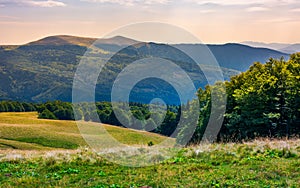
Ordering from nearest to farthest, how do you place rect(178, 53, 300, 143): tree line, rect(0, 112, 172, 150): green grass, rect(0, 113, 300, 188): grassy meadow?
rect(0, 113, 300, 188): grassy meadow → rect(178, 53, 300, 143): tree line → rect(0, 112, 172, 150): green grass

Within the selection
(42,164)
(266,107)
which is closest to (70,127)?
(266,107)

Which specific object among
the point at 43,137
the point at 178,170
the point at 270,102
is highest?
the point at 178,170

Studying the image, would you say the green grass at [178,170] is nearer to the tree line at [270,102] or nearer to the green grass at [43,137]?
the tree line at [270,102]

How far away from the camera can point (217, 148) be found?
1906 cm

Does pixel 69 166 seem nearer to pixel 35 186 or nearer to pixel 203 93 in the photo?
pixel 35 186

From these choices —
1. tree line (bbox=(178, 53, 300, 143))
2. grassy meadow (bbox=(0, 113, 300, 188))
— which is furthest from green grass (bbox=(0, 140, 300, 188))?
tree line (bbox=(178, 53, 300, 143))

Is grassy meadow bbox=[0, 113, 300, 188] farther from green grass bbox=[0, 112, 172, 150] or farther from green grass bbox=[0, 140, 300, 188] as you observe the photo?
green grass bbox=[0, 112, 172, 150]

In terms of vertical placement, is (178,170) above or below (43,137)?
above

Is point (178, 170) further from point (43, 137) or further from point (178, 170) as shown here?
point (43, 137)

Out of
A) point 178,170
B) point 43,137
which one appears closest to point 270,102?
point 178,170

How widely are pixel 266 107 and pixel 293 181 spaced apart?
45242 millimetres

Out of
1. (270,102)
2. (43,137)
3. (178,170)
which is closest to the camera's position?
(178,170)

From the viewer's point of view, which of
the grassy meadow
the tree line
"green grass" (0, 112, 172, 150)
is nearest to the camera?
the grassy meadow

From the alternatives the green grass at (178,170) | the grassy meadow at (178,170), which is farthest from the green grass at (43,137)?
the green grass at (178,170)
